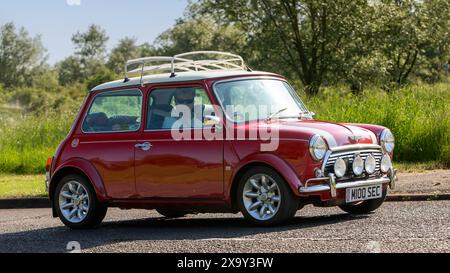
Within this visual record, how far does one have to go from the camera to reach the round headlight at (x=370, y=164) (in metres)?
10.3

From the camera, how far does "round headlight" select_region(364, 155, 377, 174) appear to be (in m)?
10.3

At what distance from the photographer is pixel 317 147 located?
9719 millimetres

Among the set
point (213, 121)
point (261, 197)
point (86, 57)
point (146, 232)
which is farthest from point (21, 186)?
point (86, 57)

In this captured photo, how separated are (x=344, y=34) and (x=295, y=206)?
31.1 metres

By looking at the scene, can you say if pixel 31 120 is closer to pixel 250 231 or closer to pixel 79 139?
pixel 79 139

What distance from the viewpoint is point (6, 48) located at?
374 ft

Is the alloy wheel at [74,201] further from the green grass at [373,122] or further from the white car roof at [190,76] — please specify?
Answer: the green grass at [373,122]

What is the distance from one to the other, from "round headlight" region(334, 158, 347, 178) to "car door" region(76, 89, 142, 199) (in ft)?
8.60

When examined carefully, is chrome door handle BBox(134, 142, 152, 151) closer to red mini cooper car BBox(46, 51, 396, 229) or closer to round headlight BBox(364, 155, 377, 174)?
red mini cooper car BBox(46, 51, 396, 229)

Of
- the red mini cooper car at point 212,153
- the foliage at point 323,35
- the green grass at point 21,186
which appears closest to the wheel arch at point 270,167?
the red mini cooper car at point 212,153

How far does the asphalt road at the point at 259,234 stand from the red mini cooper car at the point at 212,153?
0.30 meters

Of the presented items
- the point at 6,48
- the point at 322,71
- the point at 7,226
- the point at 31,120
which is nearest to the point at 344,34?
the point at 322,71

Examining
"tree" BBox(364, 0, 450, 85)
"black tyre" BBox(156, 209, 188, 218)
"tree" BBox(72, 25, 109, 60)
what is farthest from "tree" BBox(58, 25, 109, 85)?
"black tyre" BBox(156, 209, 188, 218)

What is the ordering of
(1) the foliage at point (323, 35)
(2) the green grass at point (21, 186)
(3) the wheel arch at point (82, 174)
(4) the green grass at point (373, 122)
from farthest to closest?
(1) the foliage at point (323, 35) < (4) the green grass at point (373, 122) < (2) the green grass at point (21, 186) < (3) the wheel arch at point (82, 174)
